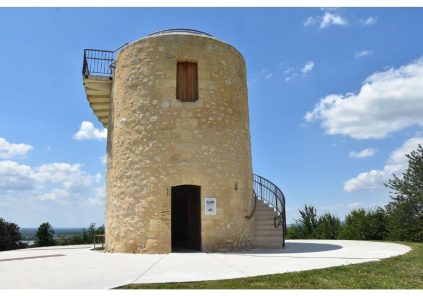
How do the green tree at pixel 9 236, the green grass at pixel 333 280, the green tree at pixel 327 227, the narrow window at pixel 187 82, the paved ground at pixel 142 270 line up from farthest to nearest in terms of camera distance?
the green tree at pixel 327 227 < the green tree at pixel 9 236 < the narrow window at pixel 187 82 < the paved ground at pixel 142 270 < the green grass at pixel 333 280

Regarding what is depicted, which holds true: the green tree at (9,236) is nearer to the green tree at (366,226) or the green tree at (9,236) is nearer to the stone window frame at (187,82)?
the stone window frame at (187,82)

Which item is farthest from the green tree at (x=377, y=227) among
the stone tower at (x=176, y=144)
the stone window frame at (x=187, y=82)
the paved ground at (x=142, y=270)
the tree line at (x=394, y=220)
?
the stone window frame at (x=187, y=82)

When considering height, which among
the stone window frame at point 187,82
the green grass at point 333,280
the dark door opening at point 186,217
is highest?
the stone window frame at point 187,82

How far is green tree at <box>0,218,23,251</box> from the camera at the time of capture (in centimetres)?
1659

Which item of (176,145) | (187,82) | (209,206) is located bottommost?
(209,206)

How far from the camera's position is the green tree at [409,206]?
1579cm

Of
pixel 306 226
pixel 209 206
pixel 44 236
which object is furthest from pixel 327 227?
pixel 44 236

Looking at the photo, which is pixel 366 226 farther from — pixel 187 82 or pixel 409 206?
pixel 187 82

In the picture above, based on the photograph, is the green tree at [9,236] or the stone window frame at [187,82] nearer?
the stone window frame at [187,82]

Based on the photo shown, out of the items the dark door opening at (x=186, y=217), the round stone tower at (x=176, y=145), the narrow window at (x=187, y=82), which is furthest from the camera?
the dark door opening at (x=186, y=217)

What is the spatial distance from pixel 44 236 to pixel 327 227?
13597 millimetres

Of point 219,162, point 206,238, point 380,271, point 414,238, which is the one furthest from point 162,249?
point 414,238

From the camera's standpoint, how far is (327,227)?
19.4 metres

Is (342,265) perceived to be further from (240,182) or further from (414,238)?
(414,238)
